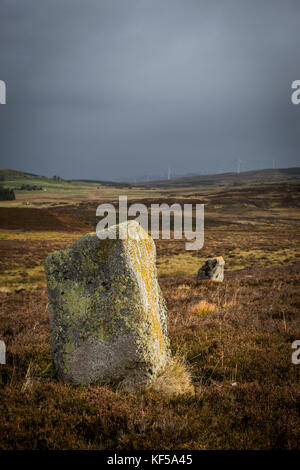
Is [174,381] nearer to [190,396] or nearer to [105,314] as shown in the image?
[190,396]

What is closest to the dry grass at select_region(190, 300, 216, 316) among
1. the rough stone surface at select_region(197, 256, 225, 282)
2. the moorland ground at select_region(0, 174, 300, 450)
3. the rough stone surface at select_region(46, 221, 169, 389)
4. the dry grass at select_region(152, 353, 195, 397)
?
the moorland ground at select_region(0, 174, 300, 450)

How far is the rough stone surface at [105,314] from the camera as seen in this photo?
4.32 metres

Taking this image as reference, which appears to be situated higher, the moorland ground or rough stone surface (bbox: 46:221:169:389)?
rough stone surface (bbox: 46:221:169:389)

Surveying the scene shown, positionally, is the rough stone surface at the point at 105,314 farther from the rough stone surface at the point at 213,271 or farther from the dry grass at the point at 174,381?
the rough stone surface at the point at 213,271

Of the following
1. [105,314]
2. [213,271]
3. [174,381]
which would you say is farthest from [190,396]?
[213,271]

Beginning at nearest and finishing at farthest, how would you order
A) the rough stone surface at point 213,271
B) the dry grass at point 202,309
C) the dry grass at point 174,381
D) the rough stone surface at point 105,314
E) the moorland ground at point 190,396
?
1. the moorland ground at point 190,396
2. the dry grass at point 174,381
3. the rough stone surface at point 105,314
4. the dry grass at point 202,309
5. the rough stone surface at point 213,271

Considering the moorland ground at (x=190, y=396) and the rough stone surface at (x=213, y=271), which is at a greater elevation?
the moorland ground at (x=190, y=396)

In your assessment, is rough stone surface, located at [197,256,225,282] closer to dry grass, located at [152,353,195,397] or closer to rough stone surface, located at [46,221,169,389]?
dry grass, located at [152,353,195,397]

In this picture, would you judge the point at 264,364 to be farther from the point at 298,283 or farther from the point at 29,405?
the point at 298,283

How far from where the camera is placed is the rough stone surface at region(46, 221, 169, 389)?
4316 mm

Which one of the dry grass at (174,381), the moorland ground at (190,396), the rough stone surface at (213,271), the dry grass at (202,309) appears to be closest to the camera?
the moorland ground at (190,396)

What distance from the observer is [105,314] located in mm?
4367

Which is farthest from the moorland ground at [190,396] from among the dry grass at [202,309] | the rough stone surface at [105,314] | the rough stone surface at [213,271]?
the rough stone surface at [213,271]

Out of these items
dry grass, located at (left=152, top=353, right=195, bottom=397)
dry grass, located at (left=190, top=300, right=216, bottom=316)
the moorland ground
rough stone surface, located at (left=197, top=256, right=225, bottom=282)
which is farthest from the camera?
rough stone surface, located at (left=197, top=256, right=225, bottom=282)
